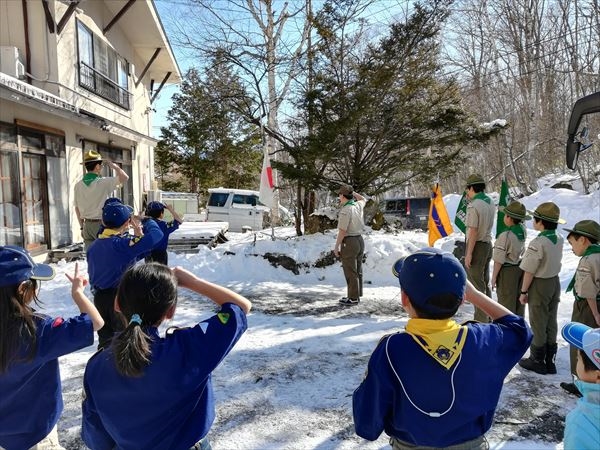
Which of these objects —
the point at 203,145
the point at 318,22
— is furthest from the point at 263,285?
the point at 203,145

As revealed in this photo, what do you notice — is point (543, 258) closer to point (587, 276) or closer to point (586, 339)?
point (587, 276)

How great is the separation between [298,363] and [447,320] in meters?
3.11

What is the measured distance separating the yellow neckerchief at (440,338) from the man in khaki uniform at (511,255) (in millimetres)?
3478

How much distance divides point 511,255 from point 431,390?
365cm

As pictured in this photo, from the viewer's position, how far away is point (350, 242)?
6824 mm

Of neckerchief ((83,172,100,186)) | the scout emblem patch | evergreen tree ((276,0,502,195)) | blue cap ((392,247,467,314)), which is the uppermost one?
evergreen tree ((276,0,502,195))

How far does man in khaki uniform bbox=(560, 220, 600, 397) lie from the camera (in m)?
Result: 3.56

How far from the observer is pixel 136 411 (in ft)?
5.20

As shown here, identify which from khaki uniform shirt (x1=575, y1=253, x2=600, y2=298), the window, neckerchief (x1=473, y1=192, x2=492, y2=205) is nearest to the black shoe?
khaki uniform shirt (x1=575, y1=253, x2=600, y2=298)

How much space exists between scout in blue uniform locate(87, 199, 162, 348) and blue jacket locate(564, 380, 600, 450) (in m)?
3.20

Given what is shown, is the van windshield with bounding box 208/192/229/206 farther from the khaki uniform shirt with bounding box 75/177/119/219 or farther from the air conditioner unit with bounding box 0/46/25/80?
the khaki uniform shirt with bounding box 75/177/119/219

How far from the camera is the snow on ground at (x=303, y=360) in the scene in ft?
10.8

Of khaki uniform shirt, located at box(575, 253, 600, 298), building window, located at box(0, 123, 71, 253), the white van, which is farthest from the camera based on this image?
the white van

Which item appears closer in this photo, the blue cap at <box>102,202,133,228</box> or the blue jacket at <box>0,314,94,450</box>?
the blue jacket at <box>0,314,94,450</box>
